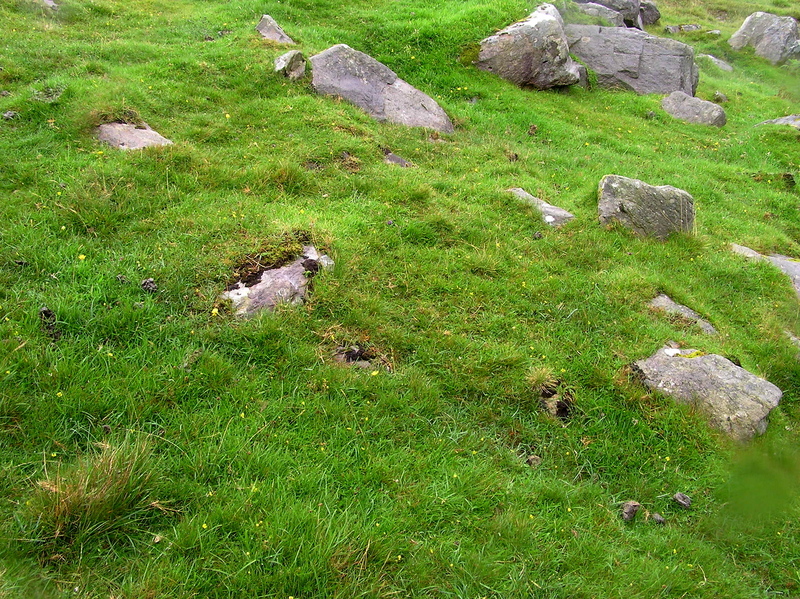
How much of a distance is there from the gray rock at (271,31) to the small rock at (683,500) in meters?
15.2

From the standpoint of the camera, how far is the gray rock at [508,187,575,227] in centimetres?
989

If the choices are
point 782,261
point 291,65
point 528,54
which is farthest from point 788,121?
point 291,65

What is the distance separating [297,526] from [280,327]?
2630 mm

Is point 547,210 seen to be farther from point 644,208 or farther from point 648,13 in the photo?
point 648,13

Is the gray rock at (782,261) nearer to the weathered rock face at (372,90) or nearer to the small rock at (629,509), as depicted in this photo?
the small rock at (629,509)

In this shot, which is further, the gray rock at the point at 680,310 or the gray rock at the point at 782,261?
the gray rock at the point at 782,261

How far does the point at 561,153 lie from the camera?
14094mm

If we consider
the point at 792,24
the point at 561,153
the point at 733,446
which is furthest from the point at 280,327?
the point at 792,24

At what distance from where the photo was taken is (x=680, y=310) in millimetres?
7953

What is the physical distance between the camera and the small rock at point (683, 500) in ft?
17.0

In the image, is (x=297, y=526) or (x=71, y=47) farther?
(x=71, y=47)

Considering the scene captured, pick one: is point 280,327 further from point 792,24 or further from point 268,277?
point 792,24

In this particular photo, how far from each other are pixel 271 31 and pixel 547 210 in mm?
10909

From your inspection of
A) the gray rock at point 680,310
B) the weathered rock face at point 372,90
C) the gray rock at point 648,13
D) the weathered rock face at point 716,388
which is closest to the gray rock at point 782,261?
the gray rock at point 680,310
